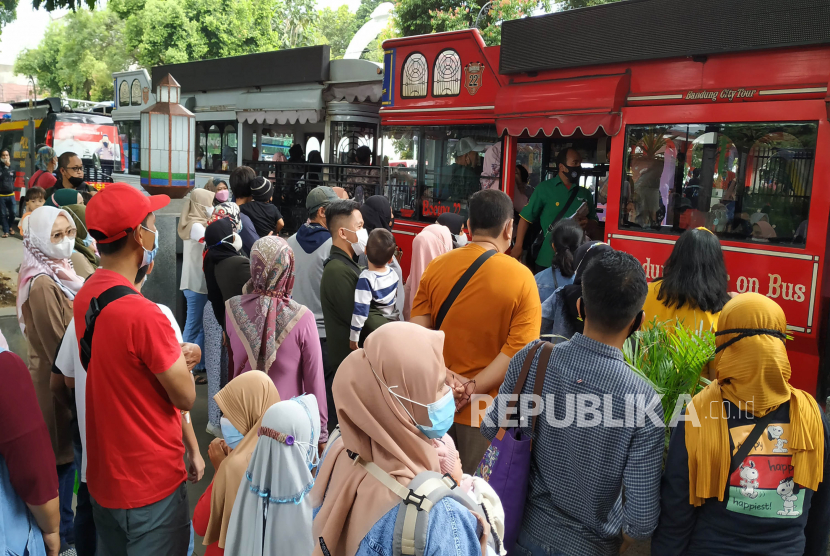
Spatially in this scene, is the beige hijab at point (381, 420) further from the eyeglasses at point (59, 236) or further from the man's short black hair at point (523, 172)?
the man's short black hair at point (523, 172)

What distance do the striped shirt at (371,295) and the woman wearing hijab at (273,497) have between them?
5.73 ft

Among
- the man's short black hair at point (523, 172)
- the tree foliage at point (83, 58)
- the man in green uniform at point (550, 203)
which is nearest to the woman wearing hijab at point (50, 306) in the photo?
the man in green uniform at point (550, 203)

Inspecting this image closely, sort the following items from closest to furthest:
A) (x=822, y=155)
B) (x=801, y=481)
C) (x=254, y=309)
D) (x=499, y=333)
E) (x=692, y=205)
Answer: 1. (x=801, y=481)
2. (x=499, y=333)
3. (x=254, y=309)
4. (x=822, y=155)
5. (x=692, y=205)

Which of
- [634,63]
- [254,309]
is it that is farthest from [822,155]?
[254,309]

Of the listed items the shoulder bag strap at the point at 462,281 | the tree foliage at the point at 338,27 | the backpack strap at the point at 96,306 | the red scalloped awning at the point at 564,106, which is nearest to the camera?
the backpack strap at the point at 96,306

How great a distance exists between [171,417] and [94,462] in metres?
0.30

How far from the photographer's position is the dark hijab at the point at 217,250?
437cm

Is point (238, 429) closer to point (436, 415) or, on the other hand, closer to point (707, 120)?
point (436, 415)

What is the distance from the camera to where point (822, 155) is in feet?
17.1

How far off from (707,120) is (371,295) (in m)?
3.71

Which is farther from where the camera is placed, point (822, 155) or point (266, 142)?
point (266, 142)

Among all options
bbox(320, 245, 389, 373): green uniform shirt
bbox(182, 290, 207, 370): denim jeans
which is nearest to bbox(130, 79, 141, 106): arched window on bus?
bbox(182, 290, 207, 370): denim jeans

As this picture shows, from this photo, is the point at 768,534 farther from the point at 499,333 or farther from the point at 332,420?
the point at 332,420

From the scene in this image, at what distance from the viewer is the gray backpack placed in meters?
1.39
